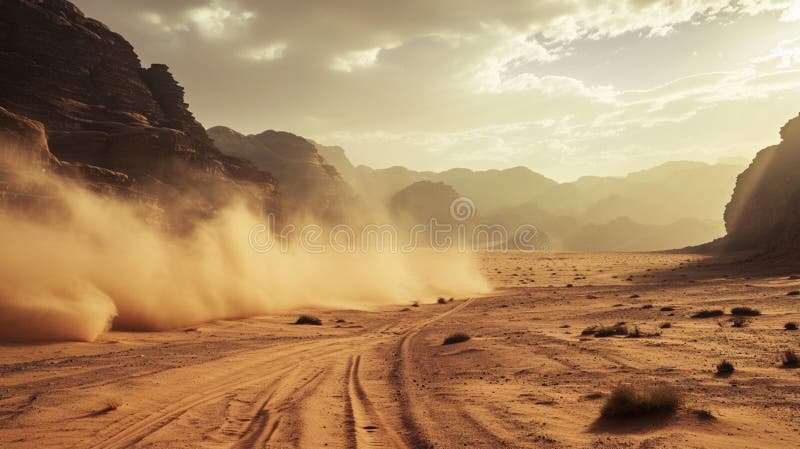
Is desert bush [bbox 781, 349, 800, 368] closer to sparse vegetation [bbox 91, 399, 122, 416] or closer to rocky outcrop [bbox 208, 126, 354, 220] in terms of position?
sparse vegetation [bbox 91, 399, 122, 416]

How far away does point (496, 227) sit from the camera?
19988 centimetres

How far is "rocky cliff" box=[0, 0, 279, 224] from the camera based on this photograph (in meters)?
42.2

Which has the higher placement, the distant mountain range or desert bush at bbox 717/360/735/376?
the distant mountain range

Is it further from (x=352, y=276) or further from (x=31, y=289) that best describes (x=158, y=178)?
(x=31, y=289)

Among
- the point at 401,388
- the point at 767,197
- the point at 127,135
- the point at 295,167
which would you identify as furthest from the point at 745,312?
the point at 295,167

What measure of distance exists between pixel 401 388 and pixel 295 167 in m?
118

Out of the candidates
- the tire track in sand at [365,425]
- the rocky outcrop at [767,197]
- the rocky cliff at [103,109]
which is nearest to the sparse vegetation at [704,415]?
the tire track in sand at [365,425]

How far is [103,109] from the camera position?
50.6 metres

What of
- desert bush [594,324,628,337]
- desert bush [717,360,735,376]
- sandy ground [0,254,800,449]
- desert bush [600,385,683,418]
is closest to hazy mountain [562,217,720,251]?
Answer: desert bush [594,324,628,337]

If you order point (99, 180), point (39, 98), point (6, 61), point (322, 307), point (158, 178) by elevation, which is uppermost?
point (6, 61)

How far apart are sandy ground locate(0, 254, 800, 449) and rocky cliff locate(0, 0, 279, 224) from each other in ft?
93.4

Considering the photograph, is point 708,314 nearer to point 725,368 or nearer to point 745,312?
point 745,312

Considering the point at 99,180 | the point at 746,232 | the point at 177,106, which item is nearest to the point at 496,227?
the point at 746,232

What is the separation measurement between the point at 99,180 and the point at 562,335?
2727 centimetres
